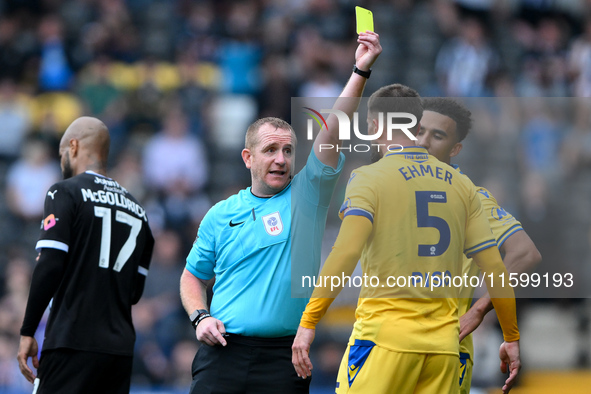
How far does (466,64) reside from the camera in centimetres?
1397

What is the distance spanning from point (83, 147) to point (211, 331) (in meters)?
1.77

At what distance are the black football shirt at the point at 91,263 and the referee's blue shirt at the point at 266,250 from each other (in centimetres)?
63

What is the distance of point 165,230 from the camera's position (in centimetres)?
1135

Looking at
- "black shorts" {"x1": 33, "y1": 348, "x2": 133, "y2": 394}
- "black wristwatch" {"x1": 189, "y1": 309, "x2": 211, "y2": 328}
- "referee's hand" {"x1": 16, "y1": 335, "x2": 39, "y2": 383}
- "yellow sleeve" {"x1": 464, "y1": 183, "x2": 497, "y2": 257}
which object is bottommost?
"black shorts" {"x1": 33, "y1": 348, "x2": 133, "y2": 394}

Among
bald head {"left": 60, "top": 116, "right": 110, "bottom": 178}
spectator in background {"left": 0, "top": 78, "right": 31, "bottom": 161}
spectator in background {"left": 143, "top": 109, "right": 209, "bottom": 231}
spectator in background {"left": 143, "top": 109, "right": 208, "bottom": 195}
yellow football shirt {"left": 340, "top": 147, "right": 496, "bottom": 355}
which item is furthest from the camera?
spectator in background {"left": 0, "top": 78, "right": 31, "bottom": 161}

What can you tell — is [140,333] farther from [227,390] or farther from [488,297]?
[488,297]

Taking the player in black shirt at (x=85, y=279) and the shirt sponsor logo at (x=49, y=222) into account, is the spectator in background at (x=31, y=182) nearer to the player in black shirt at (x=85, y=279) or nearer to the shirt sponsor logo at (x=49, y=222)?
the player in black shirt at (x=85, y=279)

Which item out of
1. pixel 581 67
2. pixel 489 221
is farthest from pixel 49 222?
pixel 581 67

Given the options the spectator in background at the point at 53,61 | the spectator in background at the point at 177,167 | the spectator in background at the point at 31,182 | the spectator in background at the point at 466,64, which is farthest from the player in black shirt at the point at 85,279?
the spectator in background at the point at 466,64

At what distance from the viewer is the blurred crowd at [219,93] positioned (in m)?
11.0

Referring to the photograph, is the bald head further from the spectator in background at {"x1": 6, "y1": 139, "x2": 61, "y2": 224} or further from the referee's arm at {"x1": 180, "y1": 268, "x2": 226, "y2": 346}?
the spectator in background at {"x1": 6, "y1": 139, "x2": 61, "y2": 224}

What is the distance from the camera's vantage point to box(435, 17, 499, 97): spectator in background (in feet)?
44.9

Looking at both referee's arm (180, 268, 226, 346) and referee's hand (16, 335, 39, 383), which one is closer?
referee's arm (180, 268, 226, 346)

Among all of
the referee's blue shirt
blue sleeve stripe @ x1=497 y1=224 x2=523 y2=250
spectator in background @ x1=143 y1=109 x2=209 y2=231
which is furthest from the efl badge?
spectator in background @ x1=143 y1=109 x2=209 y2=231
